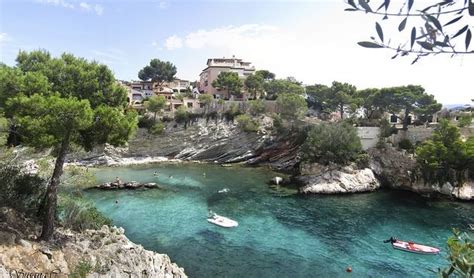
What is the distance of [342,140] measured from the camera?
3362 cm

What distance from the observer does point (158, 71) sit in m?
69.1

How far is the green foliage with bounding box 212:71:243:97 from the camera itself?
5858 cm

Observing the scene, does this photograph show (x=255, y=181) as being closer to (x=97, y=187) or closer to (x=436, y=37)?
(x=97, y=187)

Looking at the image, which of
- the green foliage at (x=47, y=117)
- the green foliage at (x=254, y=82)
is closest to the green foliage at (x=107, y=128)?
the green foliage at (x=47, y=117)

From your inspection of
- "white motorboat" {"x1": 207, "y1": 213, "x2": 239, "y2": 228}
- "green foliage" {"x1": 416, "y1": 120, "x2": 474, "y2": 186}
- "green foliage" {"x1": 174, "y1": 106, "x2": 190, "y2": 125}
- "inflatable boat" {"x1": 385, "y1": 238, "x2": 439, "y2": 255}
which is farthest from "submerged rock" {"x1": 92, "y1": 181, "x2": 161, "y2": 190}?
"green foliage" {"x1": 416, "y1": 120, "x2": 474, "y2": 186}

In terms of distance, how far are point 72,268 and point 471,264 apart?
1005cm

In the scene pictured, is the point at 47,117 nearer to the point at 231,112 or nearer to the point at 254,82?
the point at 231,112

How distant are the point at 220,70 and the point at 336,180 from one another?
40.6 metres

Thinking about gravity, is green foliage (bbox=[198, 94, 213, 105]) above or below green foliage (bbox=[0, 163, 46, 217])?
above

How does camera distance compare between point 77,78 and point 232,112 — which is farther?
point 232,112

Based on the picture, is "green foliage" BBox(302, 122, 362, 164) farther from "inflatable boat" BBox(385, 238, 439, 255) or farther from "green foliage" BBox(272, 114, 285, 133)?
"inflatable boat" BBox(385, 238, 439, 255)

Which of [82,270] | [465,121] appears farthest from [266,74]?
[82,270]

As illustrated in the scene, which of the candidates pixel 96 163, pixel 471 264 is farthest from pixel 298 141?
pixel 471 264

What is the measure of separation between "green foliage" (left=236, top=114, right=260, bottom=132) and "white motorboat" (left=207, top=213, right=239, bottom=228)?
26.7 m
